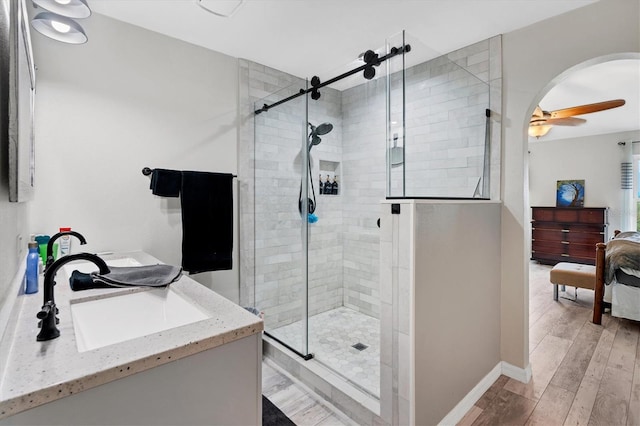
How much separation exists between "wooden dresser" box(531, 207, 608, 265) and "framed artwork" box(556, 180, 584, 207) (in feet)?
1.16

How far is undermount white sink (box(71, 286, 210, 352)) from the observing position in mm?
1138

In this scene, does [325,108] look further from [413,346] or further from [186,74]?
[413,346]

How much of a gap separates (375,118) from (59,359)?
285 cm

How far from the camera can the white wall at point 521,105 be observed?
2.03 metres

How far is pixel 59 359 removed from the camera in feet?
2.43

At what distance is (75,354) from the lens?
761 millimetres

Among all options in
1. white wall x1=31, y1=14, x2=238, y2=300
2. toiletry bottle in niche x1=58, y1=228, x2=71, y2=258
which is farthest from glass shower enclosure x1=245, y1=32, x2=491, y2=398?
toiletry bottle in niche x1=58, y1=228, x2=71, y2=258

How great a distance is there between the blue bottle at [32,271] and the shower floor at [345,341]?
179 cm

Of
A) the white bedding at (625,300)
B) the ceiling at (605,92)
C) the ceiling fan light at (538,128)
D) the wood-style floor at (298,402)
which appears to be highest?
the ceiling at (605,92)

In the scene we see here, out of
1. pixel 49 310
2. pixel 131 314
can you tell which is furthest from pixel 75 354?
pixel 131 314

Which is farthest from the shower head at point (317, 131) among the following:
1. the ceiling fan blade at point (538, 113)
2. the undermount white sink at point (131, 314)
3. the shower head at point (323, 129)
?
the ceiling fan blade at point (538, 113)

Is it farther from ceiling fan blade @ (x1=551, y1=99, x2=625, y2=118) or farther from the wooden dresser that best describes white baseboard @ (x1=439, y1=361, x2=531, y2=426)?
the wooden dresser

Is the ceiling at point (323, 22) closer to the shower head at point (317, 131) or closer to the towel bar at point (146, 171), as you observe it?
the shower head at point (317, 131)

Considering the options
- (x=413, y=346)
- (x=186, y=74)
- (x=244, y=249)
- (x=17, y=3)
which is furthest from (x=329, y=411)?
(x=186, y=74)
